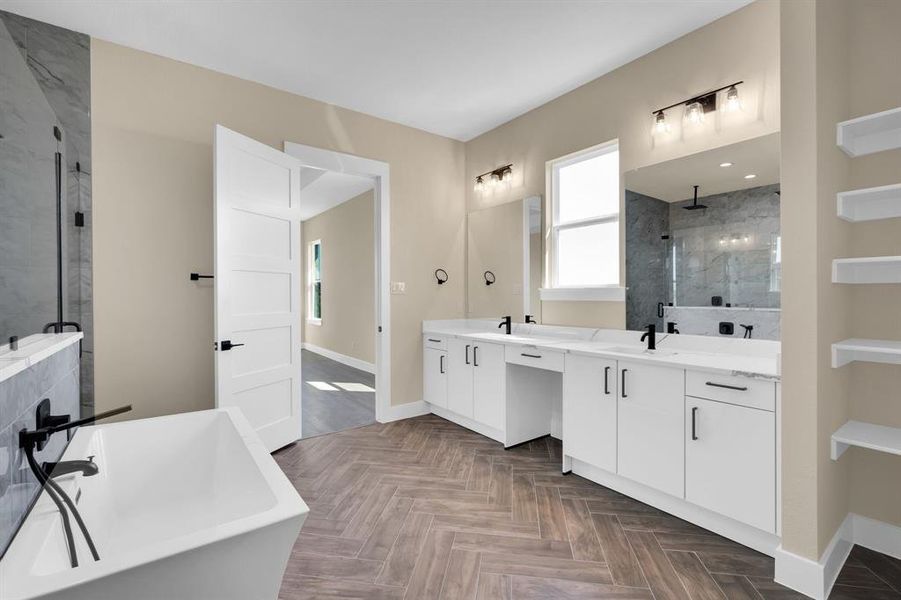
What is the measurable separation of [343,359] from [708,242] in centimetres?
599

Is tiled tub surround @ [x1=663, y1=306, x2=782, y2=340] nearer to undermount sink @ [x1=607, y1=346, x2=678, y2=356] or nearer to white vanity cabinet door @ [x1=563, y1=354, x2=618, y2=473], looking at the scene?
undermount sink @ [x1=607, y1=346, x2=678, y2=356]

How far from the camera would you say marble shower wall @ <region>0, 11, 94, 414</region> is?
1.15m

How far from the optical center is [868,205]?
6.26 feet

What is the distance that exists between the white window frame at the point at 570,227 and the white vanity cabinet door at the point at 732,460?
47.2 inches

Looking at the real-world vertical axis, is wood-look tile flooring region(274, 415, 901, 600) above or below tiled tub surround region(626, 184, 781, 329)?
below

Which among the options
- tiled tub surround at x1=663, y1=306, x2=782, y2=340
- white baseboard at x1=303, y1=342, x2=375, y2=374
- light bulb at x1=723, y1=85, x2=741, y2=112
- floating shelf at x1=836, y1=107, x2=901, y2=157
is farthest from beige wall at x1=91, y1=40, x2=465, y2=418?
white baseboard at x1=303, y1=342, x2=375, y2=374

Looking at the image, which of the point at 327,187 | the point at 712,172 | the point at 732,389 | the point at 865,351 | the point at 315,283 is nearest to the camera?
the point at 865,351

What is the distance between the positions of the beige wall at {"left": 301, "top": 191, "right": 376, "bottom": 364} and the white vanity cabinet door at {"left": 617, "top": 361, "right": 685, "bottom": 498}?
155 inches

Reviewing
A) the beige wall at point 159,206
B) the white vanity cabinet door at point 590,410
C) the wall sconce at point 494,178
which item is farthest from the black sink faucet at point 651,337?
the beige wall at point 159,206

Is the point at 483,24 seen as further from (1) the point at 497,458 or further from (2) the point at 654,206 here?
(1) the point at 497,458

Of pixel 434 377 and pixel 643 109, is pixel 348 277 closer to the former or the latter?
pixel 434 377

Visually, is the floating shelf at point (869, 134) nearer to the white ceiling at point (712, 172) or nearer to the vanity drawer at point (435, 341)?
the white ceiling at point (712, 172)

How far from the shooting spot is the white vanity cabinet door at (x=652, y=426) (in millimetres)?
2199

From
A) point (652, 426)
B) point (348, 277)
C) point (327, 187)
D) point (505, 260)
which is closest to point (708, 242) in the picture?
point (652, 426)
